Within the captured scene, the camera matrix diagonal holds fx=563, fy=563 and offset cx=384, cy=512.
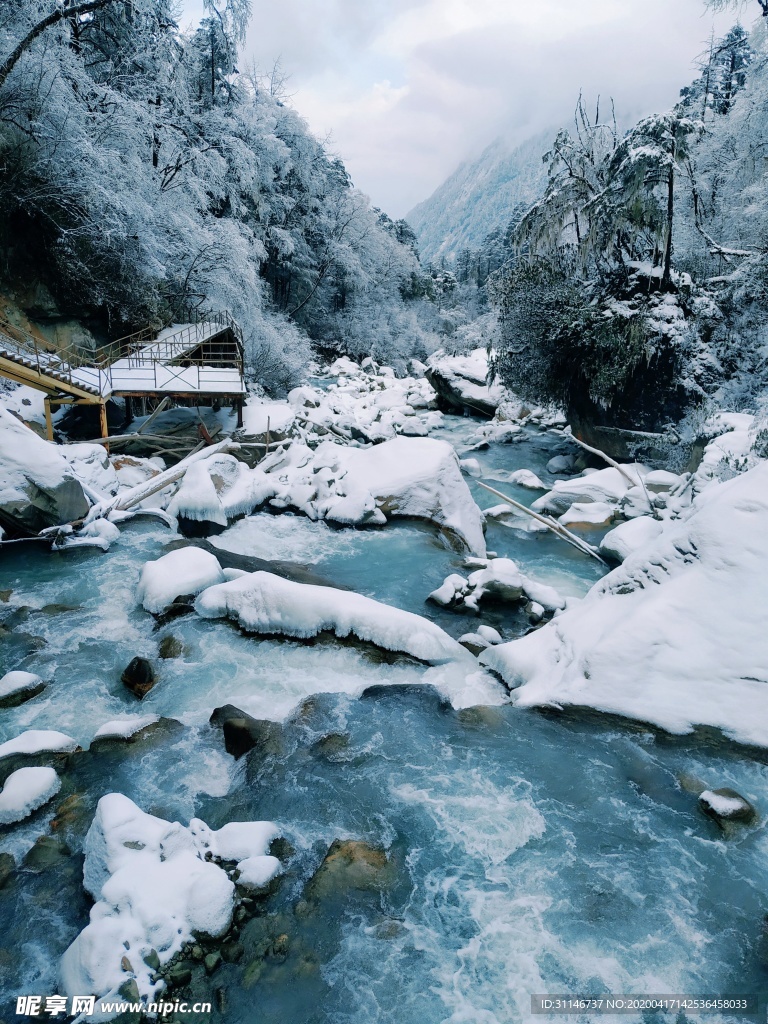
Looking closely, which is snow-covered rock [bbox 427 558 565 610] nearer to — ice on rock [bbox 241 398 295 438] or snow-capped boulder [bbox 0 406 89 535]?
snow-capped boulder [bbox 0 406 89 535]

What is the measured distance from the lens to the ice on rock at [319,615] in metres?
7.29

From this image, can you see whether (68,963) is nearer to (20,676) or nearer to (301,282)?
(20,676)

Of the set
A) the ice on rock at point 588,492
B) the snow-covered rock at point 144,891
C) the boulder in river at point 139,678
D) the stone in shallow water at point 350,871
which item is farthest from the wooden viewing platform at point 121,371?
the stone in shallow water at point 350,871

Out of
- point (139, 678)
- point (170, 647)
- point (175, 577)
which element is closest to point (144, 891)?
point (139, 678)

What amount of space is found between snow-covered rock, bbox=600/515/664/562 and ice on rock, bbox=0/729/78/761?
8.57m

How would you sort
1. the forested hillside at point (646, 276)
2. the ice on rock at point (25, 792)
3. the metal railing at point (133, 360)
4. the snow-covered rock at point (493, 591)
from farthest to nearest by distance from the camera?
the forested hillside at point (646, 276), the metal railing at point (133, 360), the snow-covered rock at point (493, 591), the ice on rock at point (25, 792)

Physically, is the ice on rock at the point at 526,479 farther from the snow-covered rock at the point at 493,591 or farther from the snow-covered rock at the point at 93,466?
the snow-covered rock at the point at 93,466

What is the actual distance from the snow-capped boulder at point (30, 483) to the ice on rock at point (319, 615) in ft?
12.6

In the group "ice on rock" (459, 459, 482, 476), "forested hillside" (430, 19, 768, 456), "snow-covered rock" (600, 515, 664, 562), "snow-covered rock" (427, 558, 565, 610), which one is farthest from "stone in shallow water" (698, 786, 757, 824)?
"ice on rock" (459, 459, 482, 476)

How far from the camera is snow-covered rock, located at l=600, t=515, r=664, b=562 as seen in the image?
9875 mm

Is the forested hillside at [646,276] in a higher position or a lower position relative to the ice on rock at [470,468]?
higher

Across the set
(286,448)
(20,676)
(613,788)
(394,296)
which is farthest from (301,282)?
(613,788)

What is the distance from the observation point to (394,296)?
4050 centimetres

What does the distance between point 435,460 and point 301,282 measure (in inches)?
1001
